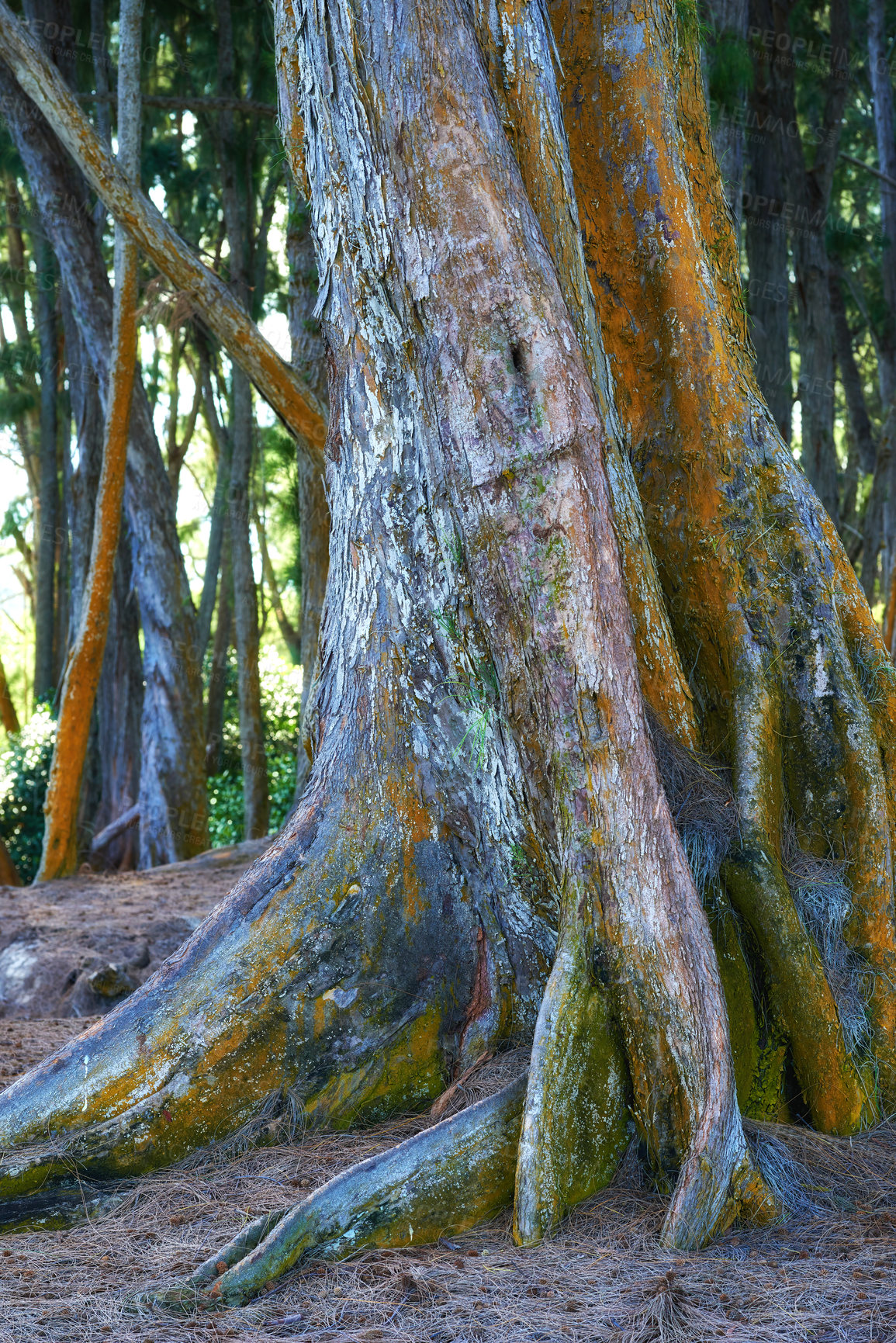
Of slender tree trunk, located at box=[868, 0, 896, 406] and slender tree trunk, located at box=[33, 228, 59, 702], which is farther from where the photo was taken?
slender tree trunk, located at box=[33, 228, 59, 702]

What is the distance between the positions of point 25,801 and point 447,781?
28.5 feet

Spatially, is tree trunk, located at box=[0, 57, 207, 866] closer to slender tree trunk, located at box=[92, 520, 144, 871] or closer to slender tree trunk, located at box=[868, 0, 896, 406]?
slender tree trunk, located at box=[92, 520, 144, 871]

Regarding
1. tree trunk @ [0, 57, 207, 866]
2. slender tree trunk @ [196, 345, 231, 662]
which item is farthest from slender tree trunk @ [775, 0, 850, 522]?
tree trunk @ [0, 57, 207, 866]

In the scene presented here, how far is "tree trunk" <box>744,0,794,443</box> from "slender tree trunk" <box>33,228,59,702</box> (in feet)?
27.6

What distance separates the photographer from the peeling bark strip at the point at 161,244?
5.78m

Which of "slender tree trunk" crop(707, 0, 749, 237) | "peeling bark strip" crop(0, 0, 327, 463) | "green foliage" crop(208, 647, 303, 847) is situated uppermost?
"slender tree trunk" crop(707, 0, 749, 237)

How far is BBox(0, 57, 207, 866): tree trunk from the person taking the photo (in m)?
8.58

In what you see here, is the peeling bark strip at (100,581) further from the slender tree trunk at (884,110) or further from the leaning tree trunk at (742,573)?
the slender tree trunk at (884,110)

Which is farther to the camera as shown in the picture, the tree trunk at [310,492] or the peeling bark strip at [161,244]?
the tree trunk at [310,492]

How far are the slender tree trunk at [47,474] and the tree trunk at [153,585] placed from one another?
469 cm

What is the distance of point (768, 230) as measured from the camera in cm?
984

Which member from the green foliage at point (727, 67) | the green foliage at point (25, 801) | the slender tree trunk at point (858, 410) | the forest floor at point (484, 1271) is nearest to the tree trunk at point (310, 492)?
the green foliage at point (727, 67)

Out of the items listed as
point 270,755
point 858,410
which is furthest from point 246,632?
point 858,410

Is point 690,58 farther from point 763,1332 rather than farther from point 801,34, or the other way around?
point 801,34
